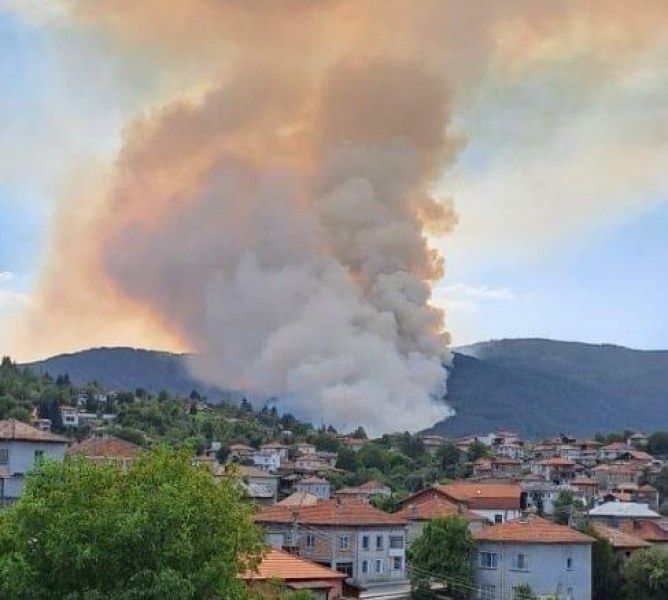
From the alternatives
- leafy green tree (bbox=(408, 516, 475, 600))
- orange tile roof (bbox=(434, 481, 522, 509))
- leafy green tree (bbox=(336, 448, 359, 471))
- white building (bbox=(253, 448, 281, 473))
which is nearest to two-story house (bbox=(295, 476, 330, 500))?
white building (bbox=(253, 448, 281, 473))

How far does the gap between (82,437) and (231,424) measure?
27153mm

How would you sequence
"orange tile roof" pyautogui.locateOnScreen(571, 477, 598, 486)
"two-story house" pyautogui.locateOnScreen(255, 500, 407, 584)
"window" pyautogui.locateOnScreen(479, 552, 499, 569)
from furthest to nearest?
1. "orange tile roof" pyautogui.locateOnScreen(571, 477, 598, 486)
2. "two-story house" pyautogui.locateOnScreen(255, 500, 407, 584)
3. "window" pyautogui.locateOnScreen(479, 552, 499, 569)

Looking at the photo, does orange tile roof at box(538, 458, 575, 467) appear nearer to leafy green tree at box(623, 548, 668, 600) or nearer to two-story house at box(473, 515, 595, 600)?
leafy green tree at box(623, 548, 668, 600)

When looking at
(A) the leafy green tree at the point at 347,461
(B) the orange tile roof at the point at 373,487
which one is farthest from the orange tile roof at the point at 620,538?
(A) the leafy green tree at the point at 347,461

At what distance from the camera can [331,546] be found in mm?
46125

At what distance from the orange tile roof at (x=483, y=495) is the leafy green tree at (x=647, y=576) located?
57.2 ft

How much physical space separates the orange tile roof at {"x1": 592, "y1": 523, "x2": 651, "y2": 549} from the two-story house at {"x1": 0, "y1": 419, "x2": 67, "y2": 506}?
2166 cm

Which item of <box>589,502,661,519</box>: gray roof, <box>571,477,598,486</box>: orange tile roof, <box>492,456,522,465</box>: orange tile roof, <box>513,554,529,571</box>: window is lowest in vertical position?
<box>513,554,529,571</box>: window

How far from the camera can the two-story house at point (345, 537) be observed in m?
45.7

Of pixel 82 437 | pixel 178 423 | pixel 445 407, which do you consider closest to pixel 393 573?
pixel 82 437

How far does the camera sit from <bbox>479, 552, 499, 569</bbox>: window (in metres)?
44.1

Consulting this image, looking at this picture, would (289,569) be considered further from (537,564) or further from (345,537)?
(345,537)

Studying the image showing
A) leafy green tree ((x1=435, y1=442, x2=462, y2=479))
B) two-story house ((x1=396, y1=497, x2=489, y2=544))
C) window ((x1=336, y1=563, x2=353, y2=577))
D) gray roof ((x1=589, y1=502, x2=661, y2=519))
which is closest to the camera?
window ((x1=336, y1=563, x2=353, y2=577))

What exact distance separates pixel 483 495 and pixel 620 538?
632 inches
